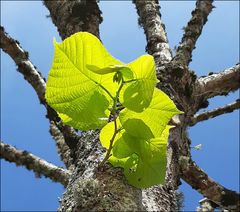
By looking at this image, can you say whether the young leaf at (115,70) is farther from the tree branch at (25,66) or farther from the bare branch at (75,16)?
the tree branch at (25,66)

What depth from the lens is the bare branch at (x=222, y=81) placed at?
2891 mm

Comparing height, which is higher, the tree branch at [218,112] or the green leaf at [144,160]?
the tree branch at [218,112]

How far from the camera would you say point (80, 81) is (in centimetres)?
126

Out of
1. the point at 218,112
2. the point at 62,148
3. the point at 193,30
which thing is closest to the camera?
the point at 193,30

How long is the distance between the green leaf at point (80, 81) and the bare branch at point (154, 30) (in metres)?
1.51

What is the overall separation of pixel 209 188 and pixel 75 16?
1641 mm

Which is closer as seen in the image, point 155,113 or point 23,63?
point 155,113

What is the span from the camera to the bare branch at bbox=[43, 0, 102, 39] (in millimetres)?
2970

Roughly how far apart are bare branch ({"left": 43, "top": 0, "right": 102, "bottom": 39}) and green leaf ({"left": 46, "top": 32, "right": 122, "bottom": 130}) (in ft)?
5.47

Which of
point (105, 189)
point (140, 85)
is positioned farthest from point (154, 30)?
point (140, 85)

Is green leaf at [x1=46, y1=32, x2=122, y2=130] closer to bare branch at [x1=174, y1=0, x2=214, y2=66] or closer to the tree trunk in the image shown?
the tree trunk

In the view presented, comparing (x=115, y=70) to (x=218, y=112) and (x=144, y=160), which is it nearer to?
(x=144, y=160)

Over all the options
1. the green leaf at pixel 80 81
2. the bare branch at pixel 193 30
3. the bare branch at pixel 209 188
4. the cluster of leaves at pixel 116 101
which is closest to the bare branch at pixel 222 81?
the bare branch at pixel 193 30

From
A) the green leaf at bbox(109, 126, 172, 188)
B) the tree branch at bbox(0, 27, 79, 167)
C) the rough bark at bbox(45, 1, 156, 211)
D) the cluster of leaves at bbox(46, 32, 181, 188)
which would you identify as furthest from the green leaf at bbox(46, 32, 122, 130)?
the tree branch at bbox(0, 27, 79, 167)
